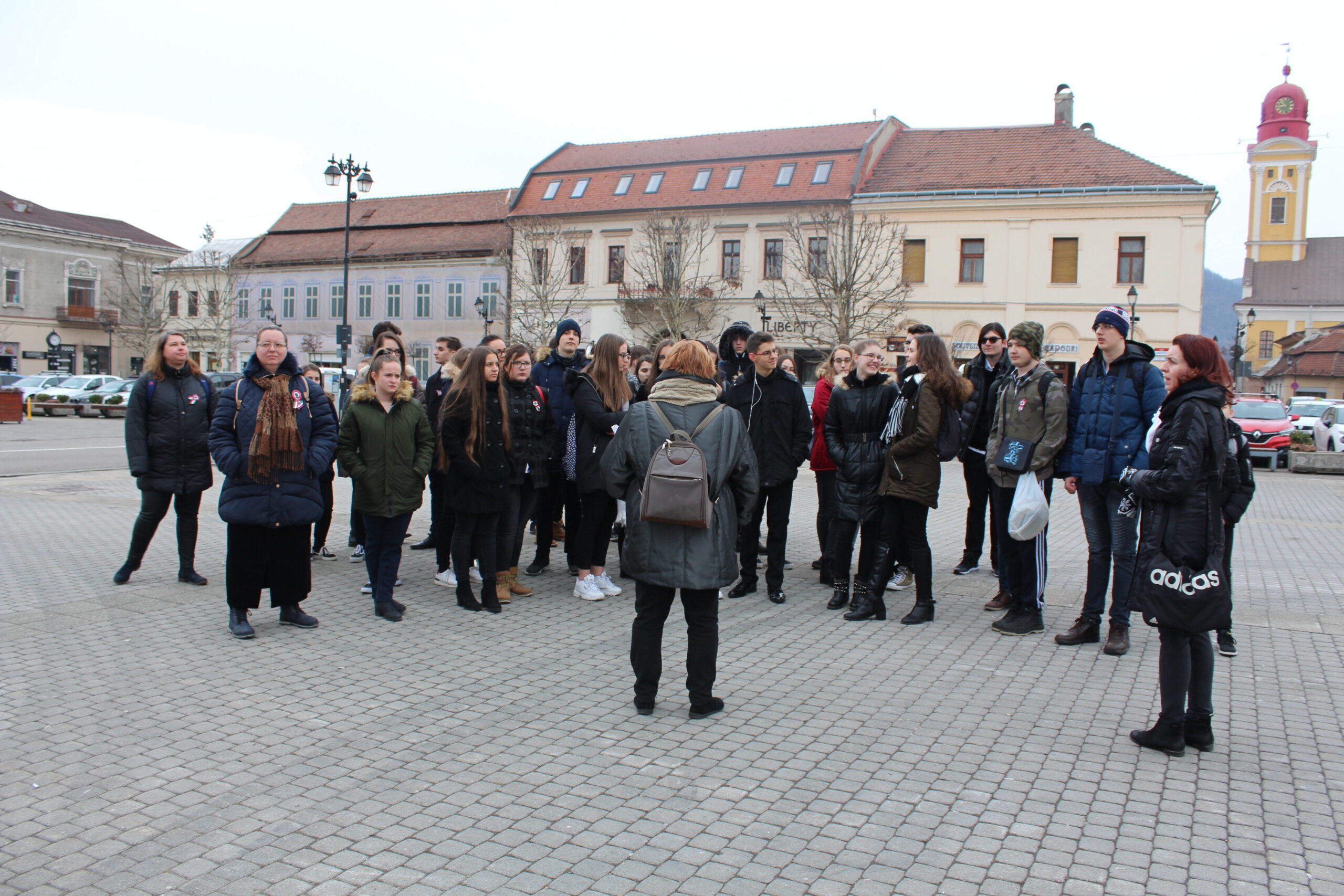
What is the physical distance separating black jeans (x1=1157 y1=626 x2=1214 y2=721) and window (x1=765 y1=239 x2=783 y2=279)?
131 ft

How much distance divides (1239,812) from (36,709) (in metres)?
5.37

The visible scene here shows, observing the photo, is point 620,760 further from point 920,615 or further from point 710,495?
point 920,615

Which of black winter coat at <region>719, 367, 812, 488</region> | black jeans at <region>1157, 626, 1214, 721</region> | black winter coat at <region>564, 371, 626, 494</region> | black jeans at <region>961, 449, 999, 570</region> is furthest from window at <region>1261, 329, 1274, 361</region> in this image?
black jeans at <region>1157, 626, 1214, 721</region>

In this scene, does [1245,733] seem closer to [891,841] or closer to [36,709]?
[891,841]

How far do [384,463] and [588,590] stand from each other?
182 centimetres

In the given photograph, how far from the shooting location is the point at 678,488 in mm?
4766

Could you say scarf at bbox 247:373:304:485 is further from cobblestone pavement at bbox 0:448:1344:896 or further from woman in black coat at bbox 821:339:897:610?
woman in black coat at bbox 821:339:897:610

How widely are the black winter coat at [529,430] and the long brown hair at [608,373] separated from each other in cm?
43

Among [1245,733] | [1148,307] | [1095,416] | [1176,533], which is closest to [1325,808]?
[1245,733]

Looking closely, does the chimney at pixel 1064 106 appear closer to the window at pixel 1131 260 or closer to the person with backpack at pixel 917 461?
the window at pixel 1131 260

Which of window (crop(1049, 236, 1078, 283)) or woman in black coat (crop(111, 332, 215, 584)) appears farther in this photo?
window (crop(1049, 236, 1078, 283))

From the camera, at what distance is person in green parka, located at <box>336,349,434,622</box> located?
268 inches

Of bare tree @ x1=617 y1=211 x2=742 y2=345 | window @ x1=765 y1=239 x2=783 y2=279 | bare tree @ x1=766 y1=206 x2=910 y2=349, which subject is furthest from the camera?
bare tree @ x1=617 y1=211 x2=742 y2=345

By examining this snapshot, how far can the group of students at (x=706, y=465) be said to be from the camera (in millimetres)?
4895
